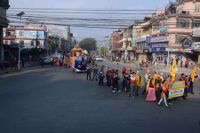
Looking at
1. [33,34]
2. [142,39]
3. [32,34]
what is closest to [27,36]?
[32,34]

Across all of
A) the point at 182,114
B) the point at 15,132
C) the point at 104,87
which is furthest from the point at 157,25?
the point at 15,132

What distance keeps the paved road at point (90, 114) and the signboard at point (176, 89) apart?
1.84ft

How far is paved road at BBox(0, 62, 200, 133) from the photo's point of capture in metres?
13.1

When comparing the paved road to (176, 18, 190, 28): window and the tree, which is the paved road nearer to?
(176, 18, 190, 28): window

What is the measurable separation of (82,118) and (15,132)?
343cm

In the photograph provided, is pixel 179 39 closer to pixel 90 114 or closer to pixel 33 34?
pixel 33 34

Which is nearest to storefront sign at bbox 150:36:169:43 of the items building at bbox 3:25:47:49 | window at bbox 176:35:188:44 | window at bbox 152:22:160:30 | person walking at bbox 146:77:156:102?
window at bbox 176:35:188:44

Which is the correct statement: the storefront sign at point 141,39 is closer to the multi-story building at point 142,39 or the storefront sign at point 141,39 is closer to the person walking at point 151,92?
the multi-story building at point 142,39

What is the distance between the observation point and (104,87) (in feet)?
92.5

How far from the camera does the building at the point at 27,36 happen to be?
9321 centimetres

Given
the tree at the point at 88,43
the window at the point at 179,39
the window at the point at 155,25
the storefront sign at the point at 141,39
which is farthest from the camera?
the tree at the point at 88,43

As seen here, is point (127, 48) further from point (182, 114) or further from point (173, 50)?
point (182, 114)

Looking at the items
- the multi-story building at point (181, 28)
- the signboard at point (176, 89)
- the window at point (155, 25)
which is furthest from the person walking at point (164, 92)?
the window at point (155, 25)

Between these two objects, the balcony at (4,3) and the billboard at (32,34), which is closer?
the balcony at (4,3)
